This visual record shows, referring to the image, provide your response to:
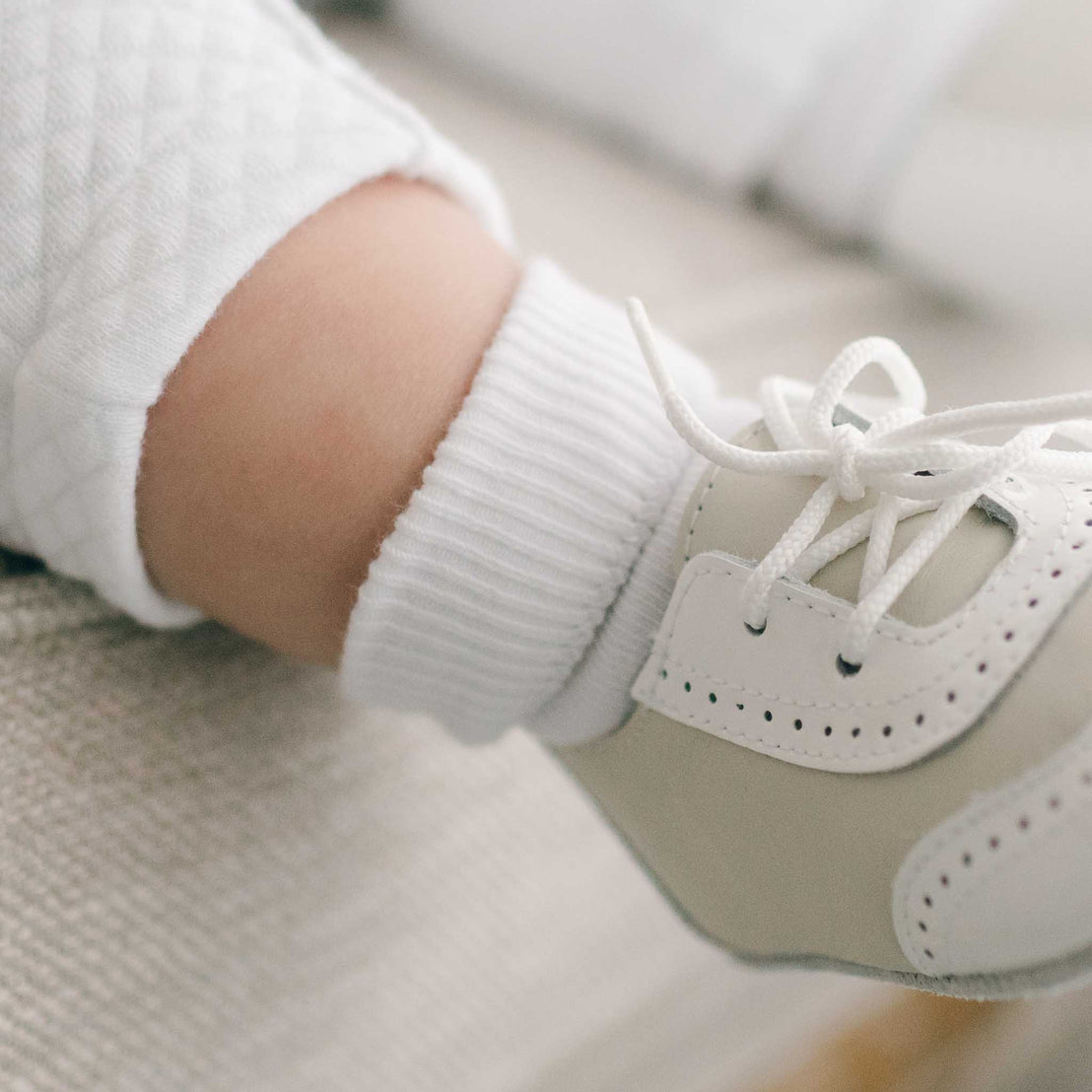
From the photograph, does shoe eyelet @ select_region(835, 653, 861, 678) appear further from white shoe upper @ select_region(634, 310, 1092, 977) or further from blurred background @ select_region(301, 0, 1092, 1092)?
blurred background @ select_region(301, 0, 1092, 1092)

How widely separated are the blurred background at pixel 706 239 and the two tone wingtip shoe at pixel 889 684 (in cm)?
25

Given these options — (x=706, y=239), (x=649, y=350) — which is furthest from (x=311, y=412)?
(x=706, y=239)

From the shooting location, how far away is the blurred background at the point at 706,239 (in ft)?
2.07

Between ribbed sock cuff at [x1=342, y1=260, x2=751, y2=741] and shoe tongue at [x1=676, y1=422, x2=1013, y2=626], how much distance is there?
Result: 0.02m

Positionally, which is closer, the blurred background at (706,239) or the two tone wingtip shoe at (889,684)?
the two tone wingtip shoe at (889,684)

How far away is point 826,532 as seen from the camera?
1.22ft

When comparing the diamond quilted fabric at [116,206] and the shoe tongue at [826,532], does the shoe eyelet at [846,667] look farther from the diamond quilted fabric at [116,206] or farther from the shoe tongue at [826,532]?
the diamond quilted fabric at [116,206]

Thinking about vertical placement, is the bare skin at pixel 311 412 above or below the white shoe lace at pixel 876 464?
below

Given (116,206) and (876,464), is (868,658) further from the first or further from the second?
(116,206)

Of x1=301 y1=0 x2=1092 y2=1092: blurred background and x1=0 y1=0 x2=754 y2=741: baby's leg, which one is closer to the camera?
x1=0 y1=0 x2=754 y2=741: baby's leg

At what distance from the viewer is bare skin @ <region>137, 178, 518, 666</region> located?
382mm

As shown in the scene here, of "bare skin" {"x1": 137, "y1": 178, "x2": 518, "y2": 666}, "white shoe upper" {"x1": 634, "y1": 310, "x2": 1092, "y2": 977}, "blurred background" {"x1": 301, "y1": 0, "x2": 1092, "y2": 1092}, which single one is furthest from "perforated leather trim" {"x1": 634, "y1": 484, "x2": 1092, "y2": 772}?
"blurred background" {"x1": 301, "y1": 0, "x2": 1092, "y2": 1092}

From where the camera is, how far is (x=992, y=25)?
2.50ft

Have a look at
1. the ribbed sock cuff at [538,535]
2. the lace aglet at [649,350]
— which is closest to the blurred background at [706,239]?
the ribbed sock cuff at [538,535]
